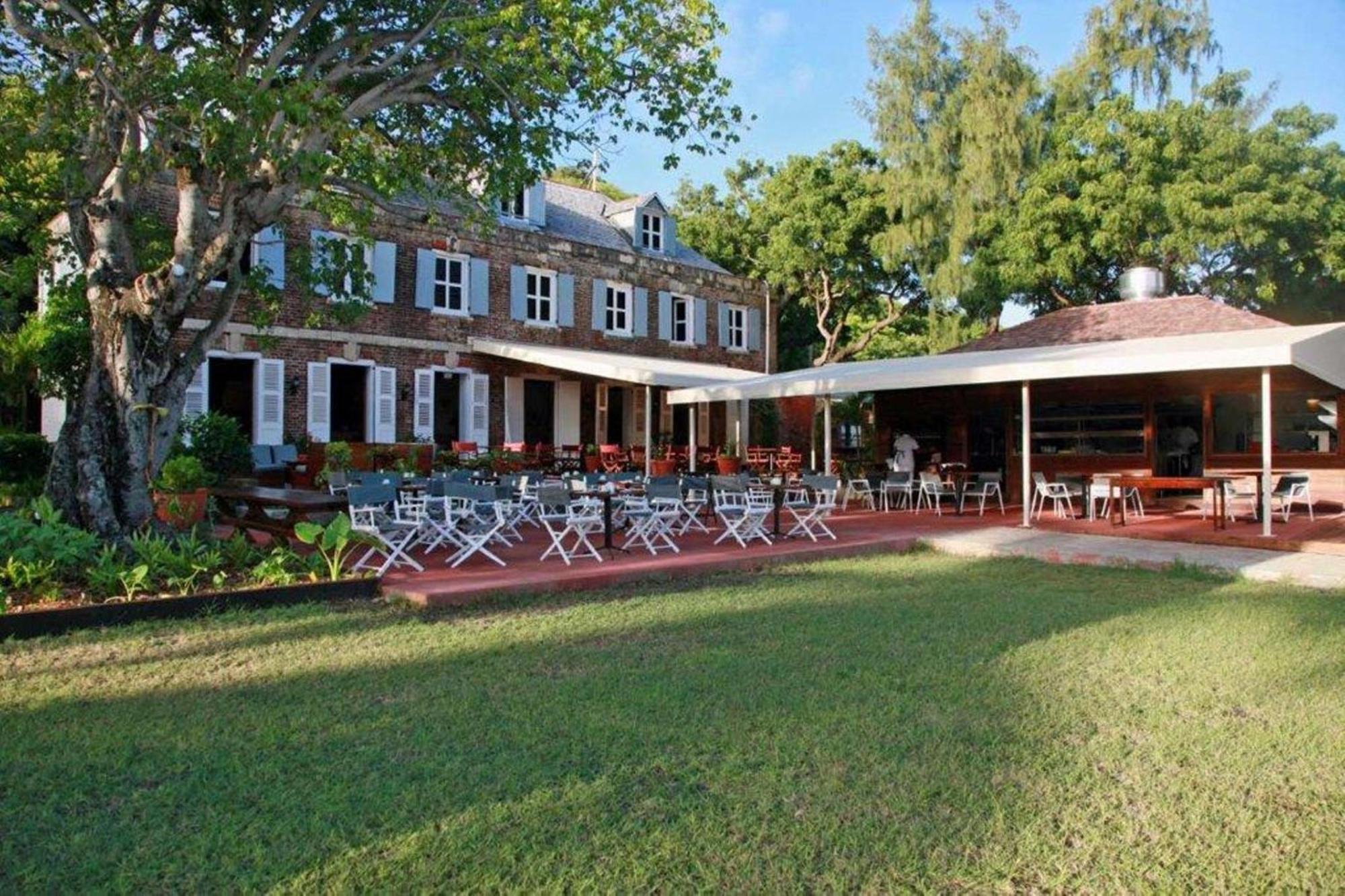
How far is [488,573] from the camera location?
752cm

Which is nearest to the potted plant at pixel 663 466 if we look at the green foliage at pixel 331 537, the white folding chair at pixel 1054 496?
the white folding chair at pixel 1054 496

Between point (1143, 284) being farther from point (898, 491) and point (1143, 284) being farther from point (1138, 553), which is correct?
point (1138, 553)

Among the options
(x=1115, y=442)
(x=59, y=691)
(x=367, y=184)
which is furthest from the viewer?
(x=1115, y=442)

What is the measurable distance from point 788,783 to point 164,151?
7511mm

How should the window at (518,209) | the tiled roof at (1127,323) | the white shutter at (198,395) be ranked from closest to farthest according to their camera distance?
1. the white shutter at (198,395)
2. the tiled roof at (1127,323)
3. the window at (518,209)

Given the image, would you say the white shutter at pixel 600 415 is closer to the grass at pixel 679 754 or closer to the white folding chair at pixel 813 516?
the white folding chair at pixel 813 516

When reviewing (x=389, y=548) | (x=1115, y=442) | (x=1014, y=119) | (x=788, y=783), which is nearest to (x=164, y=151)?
(x=389, y=548)

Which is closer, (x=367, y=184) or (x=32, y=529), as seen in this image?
(x=32, y=529)

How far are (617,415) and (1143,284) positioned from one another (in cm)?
1112

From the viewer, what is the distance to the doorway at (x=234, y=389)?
15.9 m

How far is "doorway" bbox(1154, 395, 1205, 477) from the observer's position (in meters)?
13.7

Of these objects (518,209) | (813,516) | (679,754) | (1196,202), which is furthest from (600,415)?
A: (679,754)

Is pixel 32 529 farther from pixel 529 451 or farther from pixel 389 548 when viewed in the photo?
pixel 529 451

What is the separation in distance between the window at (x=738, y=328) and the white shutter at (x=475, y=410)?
762 cm
